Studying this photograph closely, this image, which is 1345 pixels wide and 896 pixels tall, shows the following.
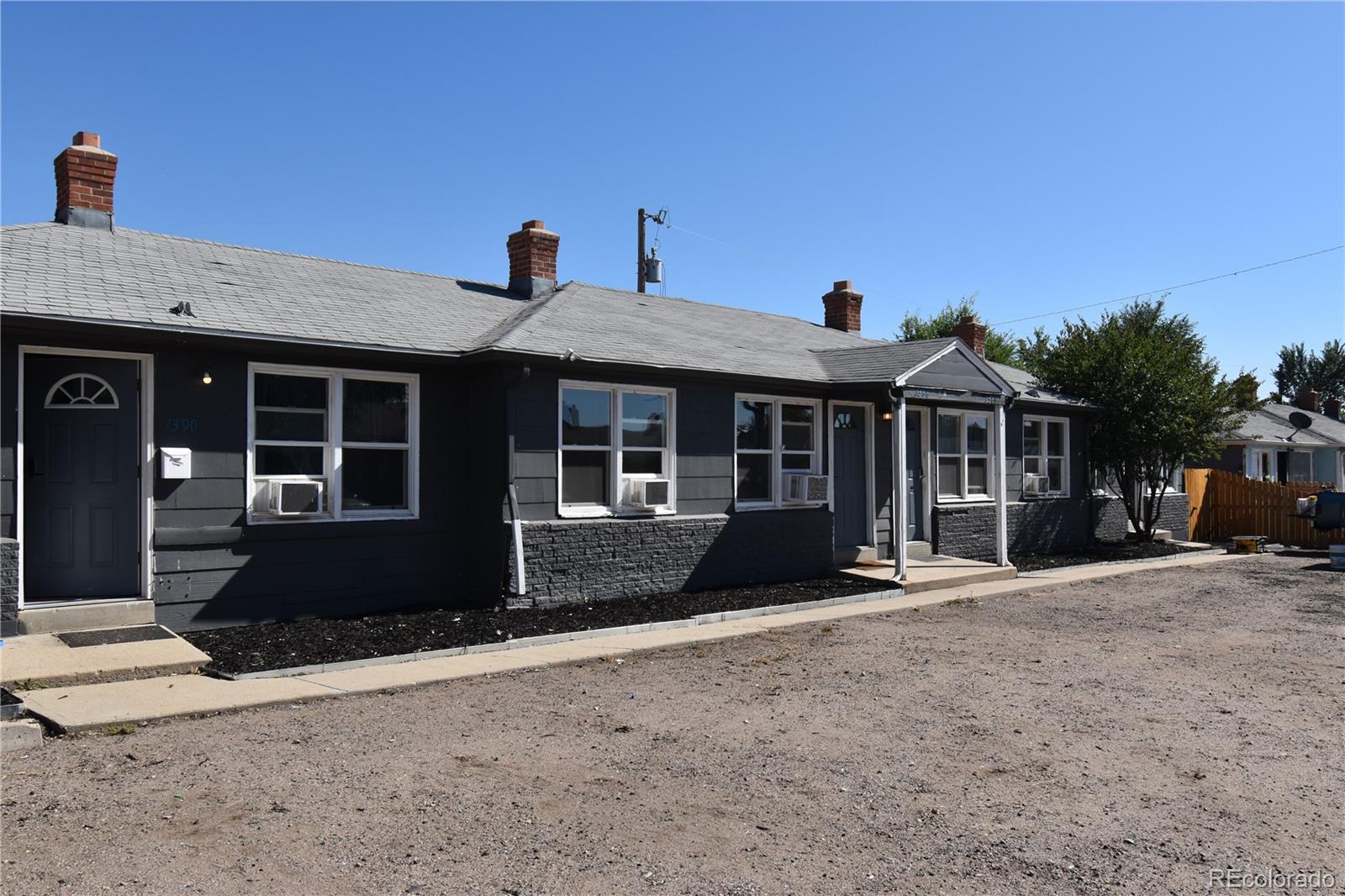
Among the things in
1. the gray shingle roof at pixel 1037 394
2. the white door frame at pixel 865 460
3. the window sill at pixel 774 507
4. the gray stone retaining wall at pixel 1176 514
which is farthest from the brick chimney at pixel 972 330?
the window sill at pixel 774 507

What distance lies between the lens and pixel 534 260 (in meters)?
15.1

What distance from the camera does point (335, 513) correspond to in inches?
415

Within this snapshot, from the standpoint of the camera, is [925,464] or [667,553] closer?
[667,553]

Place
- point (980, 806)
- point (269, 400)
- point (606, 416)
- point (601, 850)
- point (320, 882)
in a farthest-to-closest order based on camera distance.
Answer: point (606, 416)
point (269, 400)
point (980, 806)
point (601, 850)
point (320, 882)

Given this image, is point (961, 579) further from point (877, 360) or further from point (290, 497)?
point (290, 497)

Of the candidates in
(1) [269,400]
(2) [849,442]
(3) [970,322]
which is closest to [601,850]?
(1) [269,400]

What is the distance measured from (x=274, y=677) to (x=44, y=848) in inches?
140

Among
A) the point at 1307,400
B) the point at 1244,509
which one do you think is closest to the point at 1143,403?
the point at 1244,509

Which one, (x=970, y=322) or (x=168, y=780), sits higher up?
(x=970, y=322)

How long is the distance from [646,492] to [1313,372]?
71.5 meters

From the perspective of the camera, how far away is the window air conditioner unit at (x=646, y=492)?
12.2 metres

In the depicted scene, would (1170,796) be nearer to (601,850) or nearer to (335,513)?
(601,850)

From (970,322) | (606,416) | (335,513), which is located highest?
(970,322)

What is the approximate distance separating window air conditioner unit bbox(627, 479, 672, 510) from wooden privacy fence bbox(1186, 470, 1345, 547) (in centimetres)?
1603
